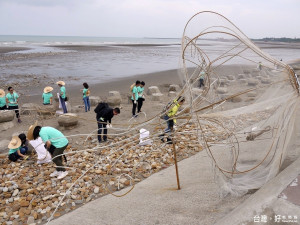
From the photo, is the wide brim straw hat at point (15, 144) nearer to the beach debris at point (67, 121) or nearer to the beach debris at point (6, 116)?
the beach debris at point (67, 121)

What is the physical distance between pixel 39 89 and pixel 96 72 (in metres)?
6.74

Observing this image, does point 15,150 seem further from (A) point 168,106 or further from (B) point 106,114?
(A) point 168,106

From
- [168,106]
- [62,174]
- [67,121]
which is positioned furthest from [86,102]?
[168,106]

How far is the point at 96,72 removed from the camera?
68.7 ft

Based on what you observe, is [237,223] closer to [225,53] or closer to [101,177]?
[225,53]

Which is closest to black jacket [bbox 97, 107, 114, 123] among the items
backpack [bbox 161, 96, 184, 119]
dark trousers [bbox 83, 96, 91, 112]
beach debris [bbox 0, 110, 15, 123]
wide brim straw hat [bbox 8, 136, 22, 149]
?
wide brim straw hat [bbox 8, 136, 22, 149]

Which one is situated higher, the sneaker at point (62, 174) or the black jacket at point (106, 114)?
the black jacket at point (106, 114)

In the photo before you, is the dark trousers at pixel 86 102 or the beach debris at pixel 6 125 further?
the dark trousers at pixel 86 102

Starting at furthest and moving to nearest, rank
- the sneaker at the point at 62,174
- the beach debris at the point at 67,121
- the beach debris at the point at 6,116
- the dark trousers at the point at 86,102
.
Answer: the dark trousers at the point at 86,102
the beach debris at the point at 6,116
the beach debris at the point at 67,121
the sneaker at the point at 62,174

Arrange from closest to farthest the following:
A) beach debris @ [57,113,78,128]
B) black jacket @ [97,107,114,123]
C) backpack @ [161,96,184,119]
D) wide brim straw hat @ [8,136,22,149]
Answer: backpack @ [161,96,184,119] → wide brim straw hat @ [8,136,22,149] → black jacket @ [97,107,114,123] → beach debris @ [57,113,78,128]

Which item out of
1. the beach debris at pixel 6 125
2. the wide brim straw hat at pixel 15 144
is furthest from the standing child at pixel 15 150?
the beach debris at pixel 6 125

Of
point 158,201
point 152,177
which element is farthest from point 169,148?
point 158,201

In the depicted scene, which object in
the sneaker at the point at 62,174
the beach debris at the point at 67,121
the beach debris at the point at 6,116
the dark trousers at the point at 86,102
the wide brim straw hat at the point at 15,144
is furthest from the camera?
the dark trousers at the point at 86,102

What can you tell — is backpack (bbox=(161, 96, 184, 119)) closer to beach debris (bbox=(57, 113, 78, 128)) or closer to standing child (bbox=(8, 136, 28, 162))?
standing child (bbox=(8, 136, 28, 162))
